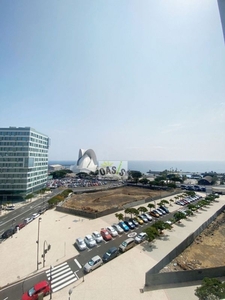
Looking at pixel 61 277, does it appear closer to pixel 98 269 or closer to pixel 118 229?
pixel 98 269

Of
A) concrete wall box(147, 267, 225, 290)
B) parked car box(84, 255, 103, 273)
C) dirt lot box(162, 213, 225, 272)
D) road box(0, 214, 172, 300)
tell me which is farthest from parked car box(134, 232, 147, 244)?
concrete wall box(147, 267, 225, 290)

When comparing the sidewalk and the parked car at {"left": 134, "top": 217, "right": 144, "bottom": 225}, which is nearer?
the sidewalk

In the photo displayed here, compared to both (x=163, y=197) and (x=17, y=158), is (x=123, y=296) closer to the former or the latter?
(x=163, y=197)

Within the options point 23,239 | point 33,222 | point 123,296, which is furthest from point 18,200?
point 123,296

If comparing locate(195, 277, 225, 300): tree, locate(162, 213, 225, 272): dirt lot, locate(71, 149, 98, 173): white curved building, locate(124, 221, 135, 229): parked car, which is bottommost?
locate(162, 213, 225, 272): dirt lot

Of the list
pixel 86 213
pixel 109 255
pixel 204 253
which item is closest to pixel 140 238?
pixel 109 255

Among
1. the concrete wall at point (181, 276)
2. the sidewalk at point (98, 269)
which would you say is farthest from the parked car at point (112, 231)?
the concrete wall at point (181, 276)

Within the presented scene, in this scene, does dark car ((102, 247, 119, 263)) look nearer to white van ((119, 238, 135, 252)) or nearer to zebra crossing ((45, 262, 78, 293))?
white van ((119, 238, 135, 252))

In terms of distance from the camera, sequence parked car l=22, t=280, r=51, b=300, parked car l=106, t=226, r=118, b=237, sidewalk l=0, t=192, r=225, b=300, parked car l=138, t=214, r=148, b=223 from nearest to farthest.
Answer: parked car l=22, t=280, r=51, b=300
sidewalk l=0, t=192, r=225, b=300
parked car l=106, t=226, r=118, b=237
parked car l=138, t=214, r=148, b=223

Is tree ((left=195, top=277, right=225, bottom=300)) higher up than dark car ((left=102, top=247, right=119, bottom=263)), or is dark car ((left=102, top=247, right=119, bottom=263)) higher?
tree ((left=195, top=277, right=225, bottom=300))
